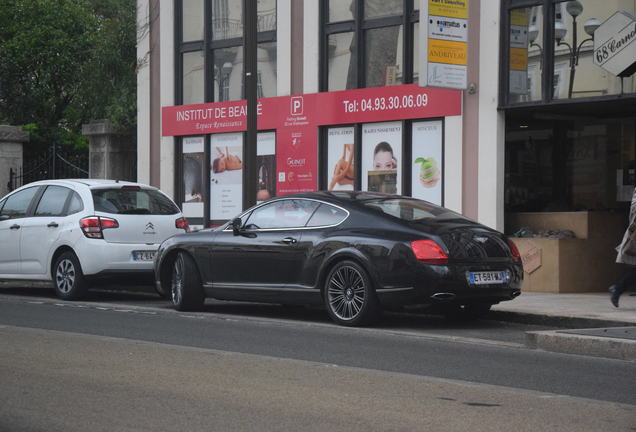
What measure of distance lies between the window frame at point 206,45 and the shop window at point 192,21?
8 cm

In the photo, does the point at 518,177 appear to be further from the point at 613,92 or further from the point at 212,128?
the point at 212,128

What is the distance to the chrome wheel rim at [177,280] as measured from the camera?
13.9 metres

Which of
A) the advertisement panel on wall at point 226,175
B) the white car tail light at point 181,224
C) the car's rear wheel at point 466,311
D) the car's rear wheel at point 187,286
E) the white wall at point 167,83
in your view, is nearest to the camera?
the car's rear wheel at point 466,311

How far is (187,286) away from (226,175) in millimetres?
8888

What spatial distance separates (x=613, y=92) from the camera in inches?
632

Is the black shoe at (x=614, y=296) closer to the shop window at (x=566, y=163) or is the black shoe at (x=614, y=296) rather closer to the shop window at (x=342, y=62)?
the shop window at (x=566, y=163)

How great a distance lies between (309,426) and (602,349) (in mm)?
4394

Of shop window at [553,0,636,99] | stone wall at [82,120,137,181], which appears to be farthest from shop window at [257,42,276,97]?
shop window at [553,0,636,99]

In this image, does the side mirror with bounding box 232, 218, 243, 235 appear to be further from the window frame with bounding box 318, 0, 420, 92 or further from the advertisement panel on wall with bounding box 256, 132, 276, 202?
the advertisement panel on wall with bounding box 256, 132, 276, 202

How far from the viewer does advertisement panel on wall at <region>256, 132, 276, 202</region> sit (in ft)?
70.4

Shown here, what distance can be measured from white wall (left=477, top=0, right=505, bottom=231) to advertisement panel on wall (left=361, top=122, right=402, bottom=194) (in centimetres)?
186

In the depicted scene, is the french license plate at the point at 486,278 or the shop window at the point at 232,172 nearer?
the french license plate at the point at 486,278

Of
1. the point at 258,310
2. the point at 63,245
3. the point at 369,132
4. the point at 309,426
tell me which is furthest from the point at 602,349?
the point at 369,132

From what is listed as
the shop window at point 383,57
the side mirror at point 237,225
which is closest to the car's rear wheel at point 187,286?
the side mirror at point 237,225
